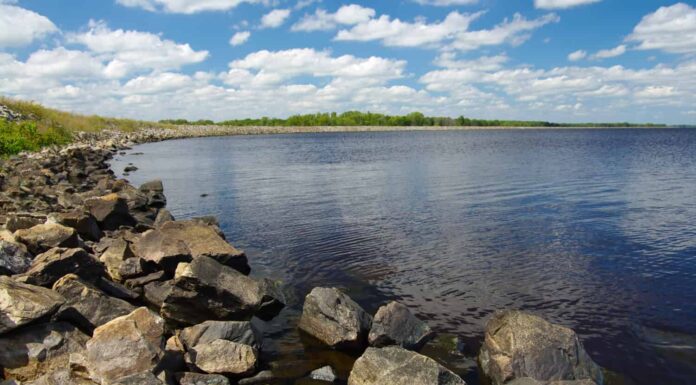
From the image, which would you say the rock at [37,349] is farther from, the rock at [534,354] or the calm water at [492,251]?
the rock at [534,354]

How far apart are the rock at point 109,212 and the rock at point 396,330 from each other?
11625 millimetres

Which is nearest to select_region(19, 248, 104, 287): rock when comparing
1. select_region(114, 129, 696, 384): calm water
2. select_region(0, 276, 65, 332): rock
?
select_region(0, 276, 65, 332): rock

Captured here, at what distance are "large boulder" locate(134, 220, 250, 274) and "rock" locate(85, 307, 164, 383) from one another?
4.73 meters

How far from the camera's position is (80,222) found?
49.2ft

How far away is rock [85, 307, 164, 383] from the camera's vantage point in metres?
7.45

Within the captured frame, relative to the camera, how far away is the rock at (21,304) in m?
7.86

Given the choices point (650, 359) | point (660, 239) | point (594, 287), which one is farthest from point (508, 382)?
point (660, 239)

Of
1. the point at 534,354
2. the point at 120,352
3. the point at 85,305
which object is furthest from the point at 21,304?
the point at 534,354

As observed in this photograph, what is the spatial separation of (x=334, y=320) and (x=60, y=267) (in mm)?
5791

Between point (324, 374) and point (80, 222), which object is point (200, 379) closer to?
point (324, 374)

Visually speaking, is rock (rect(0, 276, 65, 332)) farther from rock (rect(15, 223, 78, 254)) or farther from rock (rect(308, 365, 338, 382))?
rock (rect(308, 365, 338, 382))

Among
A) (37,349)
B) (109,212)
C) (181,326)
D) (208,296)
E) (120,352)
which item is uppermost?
(109,212)

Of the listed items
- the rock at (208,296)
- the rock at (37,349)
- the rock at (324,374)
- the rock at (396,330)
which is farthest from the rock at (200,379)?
the rock at (396,330)

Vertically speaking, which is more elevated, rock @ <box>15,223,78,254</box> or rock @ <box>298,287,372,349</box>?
rock @ <box>15,223,78,254</box>
